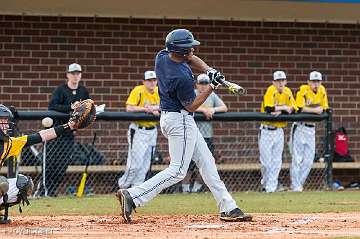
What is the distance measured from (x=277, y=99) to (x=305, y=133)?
0.71 meters

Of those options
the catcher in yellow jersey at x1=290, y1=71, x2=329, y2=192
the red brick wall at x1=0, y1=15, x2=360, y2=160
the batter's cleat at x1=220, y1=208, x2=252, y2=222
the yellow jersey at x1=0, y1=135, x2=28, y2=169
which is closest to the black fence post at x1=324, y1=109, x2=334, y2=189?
the catcher in yellow jersey at x1=290, y1=71, x2=329, y2=192

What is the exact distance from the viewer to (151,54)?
1505cm

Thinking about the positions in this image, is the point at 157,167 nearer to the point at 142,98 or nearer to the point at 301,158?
the point at 142,98

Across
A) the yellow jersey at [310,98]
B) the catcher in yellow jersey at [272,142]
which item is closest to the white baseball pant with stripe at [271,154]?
the catcher in yellow jersey at [272,142]

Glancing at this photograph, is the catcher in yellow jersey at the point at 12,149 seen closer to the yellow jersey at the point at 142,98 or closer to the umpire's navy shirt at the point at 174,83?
the umpire's navy shirt at the point at 174,83

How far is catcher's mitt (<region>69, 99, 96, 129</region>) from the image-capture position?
814 cm

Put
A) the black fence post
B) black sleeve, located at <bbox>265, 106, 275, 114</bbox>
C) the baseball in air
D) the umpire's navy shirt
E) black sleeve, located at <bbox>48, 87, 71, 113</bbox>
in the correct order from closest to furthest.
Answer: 1. the umpire's navy shirt
2. the baseball in air
3. black sleeve, located at <bbox>48, 87, 71, 113</bbox>
4. black sleeve, located at <bbox>265, 106, 275, 114</bbox>
5. the black fence post

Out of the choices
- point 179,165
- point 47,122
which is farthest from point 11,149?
point 47,122

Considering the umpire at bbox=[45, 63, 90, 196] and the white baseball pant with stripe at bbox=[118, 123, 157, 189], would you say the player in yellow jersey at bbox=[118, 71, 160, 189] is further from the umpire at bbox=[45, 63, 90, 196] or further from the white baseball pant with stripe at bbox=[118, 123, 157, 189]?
the umpire at bbox=[45, 63, 90, 196]

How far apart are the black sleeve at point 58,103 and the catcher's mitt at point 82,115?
451cm

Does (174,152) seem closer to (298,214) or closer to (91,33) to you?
(298,214)

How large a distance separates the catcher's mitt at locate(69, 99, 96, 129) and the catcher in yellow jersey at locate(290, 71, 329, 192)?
251 inches

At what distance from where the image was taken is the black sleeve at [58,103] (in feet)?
41.8

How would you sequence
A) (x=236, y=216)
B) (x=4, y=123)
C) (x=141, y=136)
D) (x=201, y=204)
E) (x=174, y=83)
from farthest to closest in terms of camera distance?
(x=141, y=136)
(x=201, y=204)
(x=236, y=216)
(x=174, y=83)
(x=4, y=123)
